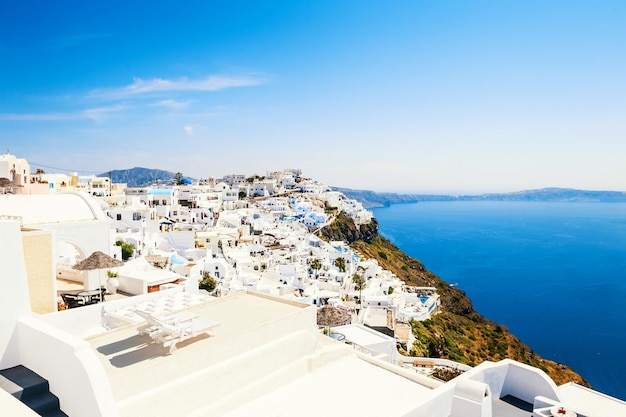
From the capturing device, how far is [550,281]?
263 feet

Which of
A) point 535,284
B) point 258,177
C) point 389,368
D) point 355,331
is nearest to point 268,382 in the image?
point 389,368

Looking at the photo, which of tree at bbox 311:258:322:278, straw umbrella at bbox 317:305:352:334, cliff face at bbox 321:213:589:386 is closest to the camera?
straw umbrella at bbox 317:305:352:334

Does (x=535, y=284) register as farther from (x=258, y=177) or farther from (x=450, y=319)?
(x=258, y=177)

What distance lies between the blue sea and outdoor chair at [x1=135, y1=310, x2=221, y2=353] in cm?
4791

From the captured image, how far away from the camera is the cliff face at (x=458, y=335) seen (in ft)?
102

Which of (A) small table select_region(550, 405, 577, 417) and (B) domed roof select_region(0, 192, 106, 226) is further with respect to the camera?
(B) domed roof select_region(0, 192, 106, 226)

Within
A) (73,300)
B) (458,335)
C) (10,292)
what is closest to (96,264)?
(73,300)

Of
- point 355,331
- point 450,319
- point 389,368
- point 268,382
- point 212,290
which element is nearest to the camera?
point 268,382

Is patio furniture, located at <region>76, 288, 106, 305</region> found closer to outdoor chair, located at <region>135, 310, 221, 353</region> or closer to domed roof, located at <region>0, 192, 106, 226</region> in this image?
domed roof, located at <region>0, 192, 106, 226</region>

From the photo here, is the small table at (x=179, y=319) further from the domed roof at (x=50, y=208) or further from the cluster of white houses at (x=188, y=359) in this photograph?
the domed roof at (x=50, y=208)

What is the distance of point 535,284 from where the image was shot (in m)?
78.3

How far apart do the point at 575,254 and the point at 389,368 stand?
120m

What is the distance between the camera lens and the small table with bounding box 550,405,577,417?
7.23 m

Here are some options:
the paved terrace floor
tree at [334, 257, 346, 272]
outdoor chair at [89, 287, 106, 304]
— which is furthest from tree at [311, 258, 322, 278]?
the paved terrace floor
